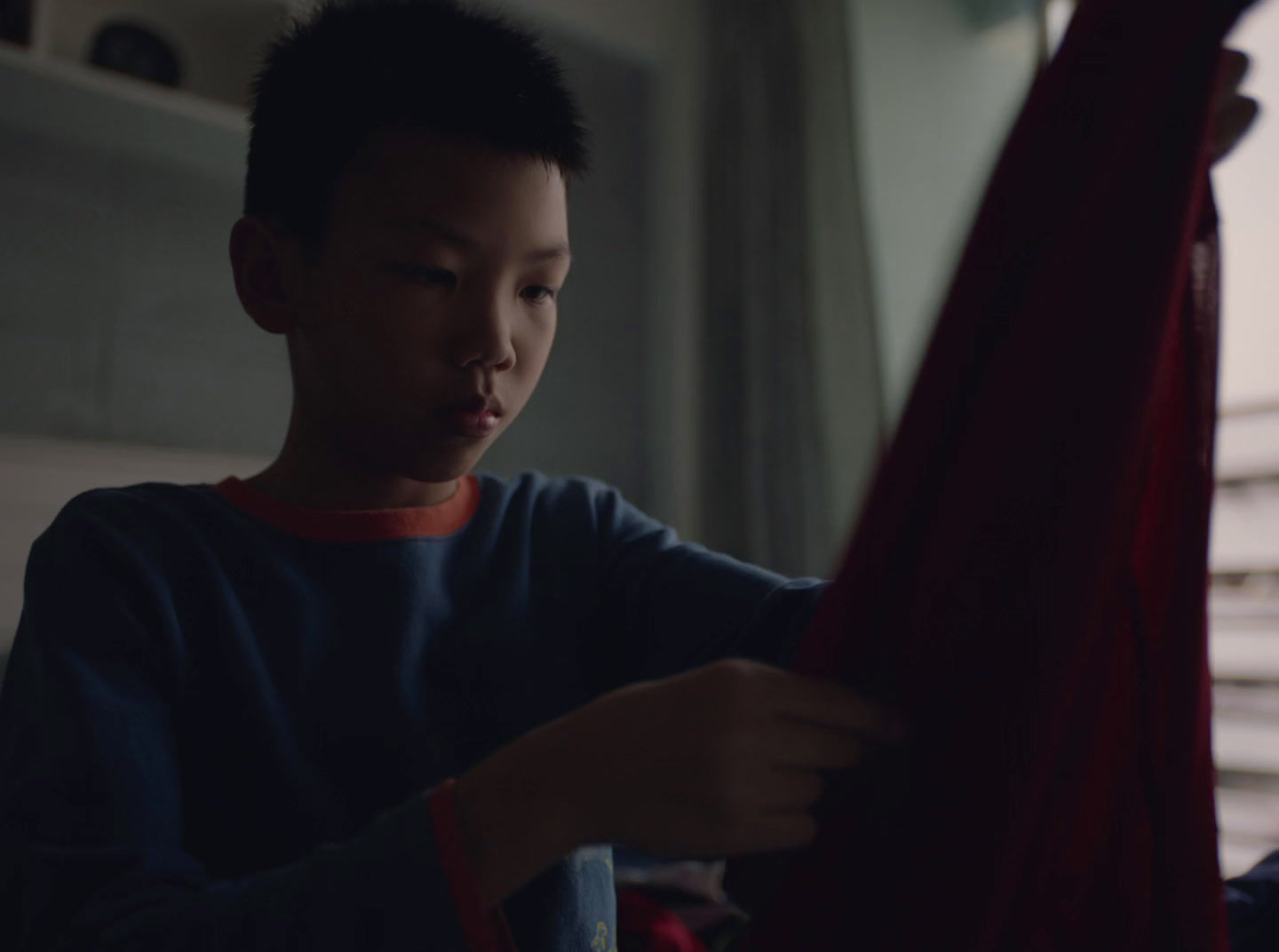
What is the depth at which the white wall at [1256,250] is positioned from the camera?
1.96 meters

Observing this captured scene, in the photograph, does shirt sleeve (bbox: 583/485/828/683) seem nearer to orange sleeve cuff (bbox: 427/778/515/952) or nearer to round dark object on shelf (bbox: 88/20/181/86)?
orange sleeve cuff (bbox: 427/778/515/952)

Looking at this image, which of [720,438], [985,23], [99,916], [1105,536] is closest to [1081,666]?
[1105,536]

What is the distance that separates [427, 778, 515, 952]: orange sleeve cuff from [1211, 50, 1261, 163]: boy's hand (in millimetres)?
381

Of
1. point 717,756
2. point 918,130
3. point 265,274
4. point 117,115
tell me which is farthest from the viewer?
point 918,130

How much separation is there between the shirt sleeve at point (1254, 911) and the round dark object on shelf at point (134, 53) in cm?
241

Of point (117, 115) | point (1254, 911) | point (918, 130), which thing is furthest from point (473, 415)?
point (918, 130)

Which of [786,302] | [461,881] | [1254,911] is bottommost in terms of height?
[1254,911]

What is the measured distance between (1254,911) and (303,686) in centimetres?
68

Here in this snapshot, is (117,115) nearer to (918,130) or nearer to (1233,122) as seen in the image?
(918,130)

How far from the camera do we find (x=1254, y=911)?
700 mm

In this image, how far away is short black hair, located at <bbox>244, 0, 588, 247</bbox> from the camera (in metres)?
0.63

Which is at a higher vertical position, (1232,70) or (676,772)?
(1232,70)

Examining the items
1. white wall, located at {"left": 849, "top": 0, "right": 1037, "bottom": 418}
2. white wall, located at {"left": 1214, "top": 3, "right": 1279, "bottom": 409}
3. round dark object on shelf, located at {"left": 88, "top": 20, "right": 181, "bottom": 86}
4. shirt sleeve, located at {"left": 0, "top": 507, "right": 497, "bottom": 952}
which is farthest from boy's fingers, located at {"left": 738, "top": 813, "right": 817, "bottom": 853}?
round dark object on shelf, located at {"left": 88, "top": 20, "right": 181, "bottom": 86}

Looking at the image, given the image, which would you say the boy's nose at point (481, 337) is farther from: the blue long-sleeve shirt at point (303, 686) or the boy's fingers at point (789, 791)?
the boy's fingers at point (789, 791)
